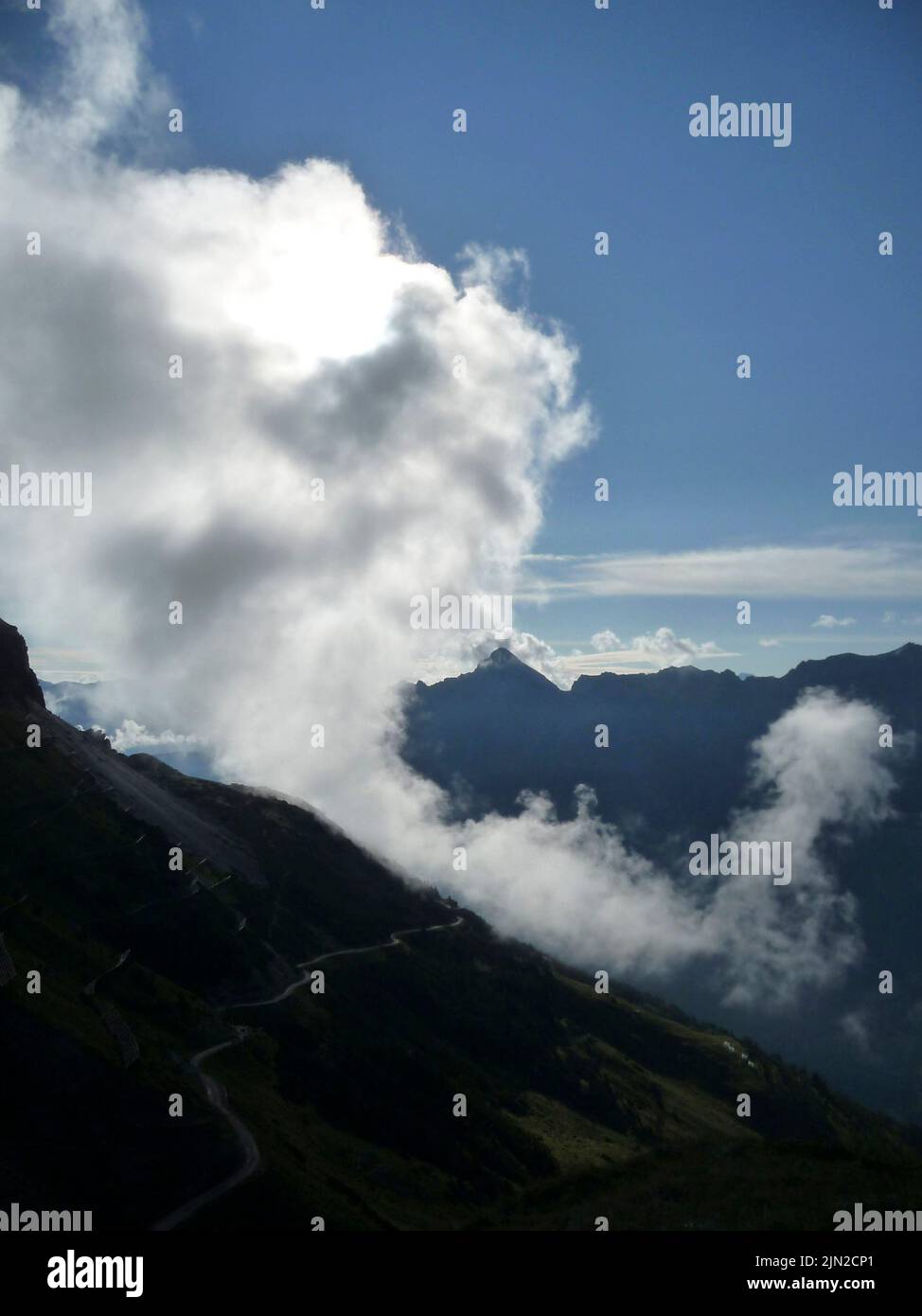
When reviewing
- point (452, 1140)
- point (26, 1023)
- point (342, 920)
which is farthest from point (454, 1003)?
point (26, 1023)

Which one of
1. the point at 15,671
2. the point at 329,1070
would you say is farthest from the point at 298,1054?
the point at 15,671

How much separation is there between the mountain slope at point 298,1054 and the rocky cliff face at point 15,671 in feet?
2.61

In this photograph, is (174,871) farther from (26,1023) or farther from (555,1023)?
(555,1023)

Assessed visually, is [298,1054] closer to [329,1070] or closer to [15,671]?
[329,1070]

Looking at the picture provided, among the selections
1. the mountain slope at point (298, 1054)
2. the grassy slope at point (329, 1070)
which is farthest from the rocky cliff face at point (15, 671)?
the grassy slope at point (329, 1070)

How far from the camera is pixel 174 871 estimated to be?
367 ft

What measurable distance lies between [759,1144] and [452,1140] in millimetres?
51066

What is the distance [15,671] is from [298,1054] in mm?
87678

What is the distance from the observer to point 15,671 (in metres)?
137

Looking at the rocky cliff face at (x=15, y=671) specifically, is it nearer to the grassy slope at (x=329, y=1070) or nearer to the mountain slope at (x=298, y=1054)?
the mountain slope at (x=298, y=1054)

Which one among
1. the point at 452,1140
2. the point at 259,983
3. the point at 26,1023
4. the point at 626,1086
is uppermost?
the point at 26,1023

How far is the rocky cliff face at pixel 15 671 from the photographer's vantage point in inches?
5231
